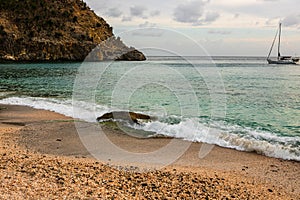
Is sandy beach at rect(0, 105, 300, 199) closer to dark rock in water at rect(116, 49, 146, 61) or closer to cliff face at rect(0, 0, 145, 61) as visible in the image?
cliff face at rect(0, 0, 145, 61)

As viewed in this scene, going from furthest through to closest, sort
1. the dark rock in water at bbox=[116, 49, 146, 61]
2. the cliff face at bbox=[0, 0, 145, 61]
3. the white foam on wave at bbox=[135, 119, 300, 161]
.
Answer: the dark rock in water at bbox=[116, 49, 146, 61] → the cliff face at bbox=[0, 0, 145, 61] → the white foam on wave at bbox=[135, 119, 300, 161]

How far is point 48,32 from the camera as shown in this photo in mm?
88125

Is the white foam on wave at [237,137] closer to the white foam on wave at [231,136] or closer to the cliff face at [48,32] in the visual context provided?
the white foam on wave at [231,136]

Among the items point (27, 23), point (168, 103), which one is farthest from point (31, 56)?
point (168, 103)

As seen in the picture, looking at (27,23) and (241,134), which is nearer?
(241,134)

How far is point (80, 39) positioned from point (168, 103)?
78.6m

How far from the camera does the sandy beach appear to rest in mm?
5246

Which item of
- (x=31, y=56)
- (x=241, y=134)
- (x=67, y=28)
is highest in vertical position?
(x=67, y=28)

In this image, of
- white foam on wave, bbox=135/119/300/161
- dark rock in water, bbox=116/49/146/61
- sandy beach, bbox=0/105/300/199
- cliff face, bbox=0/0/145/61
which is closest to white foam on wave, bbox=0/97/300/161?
white foam on wave, bbox=135/119/300/161

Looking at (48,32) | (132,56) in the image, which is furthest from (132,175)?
(132,56)

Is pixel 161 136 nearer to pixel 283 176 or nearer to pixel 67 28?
pixel 283 176

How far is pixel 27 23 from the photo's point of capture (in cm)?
8675

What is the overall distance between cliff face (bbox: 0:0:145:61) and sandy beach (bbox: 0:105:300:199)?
8059 cm

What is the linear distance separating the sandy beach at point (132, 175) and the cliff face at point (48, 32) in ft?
264
